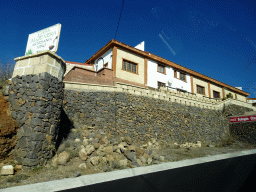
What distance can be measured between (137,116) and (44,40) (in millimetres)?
6863

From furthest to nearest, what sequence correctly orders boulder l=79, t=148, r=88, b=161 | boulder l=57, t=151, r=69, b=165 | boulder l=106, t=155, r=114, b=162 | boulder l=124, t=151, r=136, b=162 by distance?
boulder l=124, t=151, r=136, b=162, boulder l=106, t=155, r=114, b=162, boulder l=79, t=148, r=88, b=161, boulder l=57, t=151, r=69, b=165

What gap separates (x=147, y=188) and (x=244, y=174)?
136 inches

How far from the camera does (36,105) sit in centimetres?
473

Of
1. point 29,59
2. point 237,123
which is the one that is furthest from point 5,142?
point 237,123

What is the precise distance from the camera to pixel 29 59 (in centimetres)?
533

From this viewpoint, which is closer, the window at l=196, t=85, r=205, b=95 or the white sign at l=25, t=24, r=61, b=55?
the white sign at l=25, t=24, r=61, b=55

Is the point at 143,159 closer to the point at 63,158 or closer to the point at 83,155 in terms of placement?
the point at 83,155

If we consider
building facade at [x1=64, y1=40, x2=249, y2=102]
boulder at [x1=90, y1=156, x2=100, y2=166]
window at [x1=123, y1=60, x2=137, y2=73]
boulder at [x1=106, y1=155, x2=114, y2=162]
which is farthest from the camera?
window at [x1=123, y1=60, x2=137, y2=73]

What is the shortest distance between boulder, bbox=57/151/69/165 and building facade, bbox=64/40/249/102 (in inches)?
220

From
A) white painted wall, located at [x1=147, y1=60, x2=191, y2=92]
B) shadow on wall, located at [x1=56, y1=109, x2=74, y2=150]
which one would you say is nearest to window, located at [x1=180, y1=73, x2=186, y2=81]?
white painted wall, located at [x1=147, y1=60, x2=191, y2=92]

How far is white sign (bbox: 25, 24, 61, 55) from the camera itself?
593 cm

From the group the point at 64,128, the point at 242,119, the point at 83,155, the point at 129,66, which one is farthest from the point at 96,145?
the point at 242,119

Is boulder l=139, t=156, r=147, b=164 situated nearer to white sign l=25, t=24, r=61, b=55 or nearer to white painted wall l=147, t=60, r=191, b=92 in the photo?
white sign l=25, t=24, r=61, b=55

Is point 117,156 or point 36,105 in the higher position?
point 36,105
